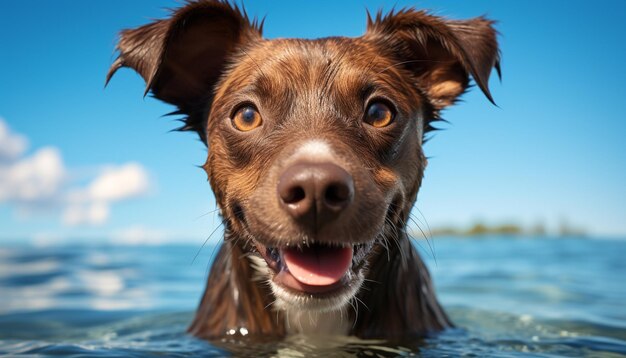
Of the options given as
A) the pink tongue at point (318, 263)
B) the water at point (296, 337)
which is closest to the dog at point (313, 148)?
the pink tongue at point (318, 263)

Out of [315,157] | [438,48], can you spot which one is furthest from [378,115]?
[438,48]

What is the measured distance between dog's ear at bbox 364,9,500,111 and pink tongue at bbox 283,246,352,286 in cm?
160

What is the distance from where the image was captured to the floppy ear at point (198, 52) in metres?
4.60

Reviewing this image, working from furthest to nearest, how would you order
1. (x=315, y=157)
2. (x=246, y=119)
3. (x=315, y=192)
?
(x=246, y=119) < (x=315, y=157) < (x=315, y=192)

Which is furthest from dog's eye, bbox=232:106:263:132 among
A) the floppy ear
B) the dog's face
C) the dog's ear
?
the dog's ear

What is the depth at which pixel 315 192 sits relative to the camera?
3117 millimetres

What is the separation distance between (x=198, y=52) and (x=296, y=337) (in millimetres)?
2215

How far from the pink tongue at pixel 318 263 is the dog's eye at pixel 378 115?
887 millimetres

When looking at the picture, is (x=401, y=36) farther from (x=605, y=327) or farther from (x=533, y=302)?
(x=533, y=302)

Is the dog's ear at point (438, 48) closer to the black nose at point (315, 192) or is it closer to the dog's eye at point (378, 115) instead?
the dog's eye at point (378, 115)

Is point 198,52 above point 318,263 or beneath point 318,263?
above

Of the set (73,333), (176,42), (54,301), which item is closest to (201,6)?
(176,42)

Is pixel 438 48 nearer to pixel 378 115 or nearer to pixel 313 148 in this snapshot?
pixel 378 115

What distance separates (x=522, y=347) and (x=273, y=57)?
2.90 metres
